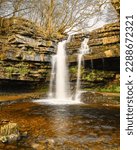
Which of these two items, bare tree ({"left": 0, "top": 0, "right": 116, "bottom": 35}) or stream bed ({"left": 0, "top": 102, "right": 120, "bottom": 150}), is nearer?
stream bed ({"left": 0, "top": 102, "right": 120, "bottom": 150})

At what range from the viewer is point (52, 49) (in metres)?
15.7

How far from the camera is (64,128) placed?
7074 mm

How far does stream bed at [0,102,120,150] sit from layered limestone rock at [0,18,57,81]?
4.45m

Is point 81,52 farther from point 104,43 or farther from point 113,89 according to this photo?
point 113,89

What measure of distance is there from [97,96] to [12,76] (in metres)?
5.03

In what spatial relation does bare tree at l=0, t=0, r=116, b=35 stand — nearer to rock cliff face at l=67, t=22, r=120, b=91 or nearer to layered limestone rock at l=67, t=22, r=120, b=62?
rock cliff face at l=67, t=22, r=120, b=91

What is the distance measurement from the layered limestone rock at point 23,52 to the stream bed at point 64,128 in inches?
175

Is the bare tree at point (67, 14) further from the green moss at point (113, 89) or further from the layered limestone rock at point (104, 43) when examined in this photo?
the green moss at point (113, 89)

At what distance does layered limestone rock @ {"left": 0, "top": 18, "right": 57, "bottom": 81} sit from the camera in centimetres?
1401

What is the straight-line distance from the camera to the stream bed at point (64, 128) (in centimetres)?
553

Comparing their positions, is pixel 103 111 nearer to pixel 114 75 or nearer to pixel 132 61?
pixel 114 75

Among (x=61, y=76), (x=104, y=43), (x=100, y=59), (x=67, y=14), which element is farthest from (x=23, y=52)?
(x=67, y=14)

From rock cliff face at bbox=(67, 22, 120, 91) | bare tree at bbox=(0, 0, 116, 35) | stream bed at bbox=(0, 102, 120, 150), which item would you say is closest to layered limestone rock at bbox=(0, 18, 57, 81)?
rock cliff face at bbox=(67, 22, 120, 91)

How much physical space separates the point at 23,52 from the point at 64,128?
8175 millimetres
